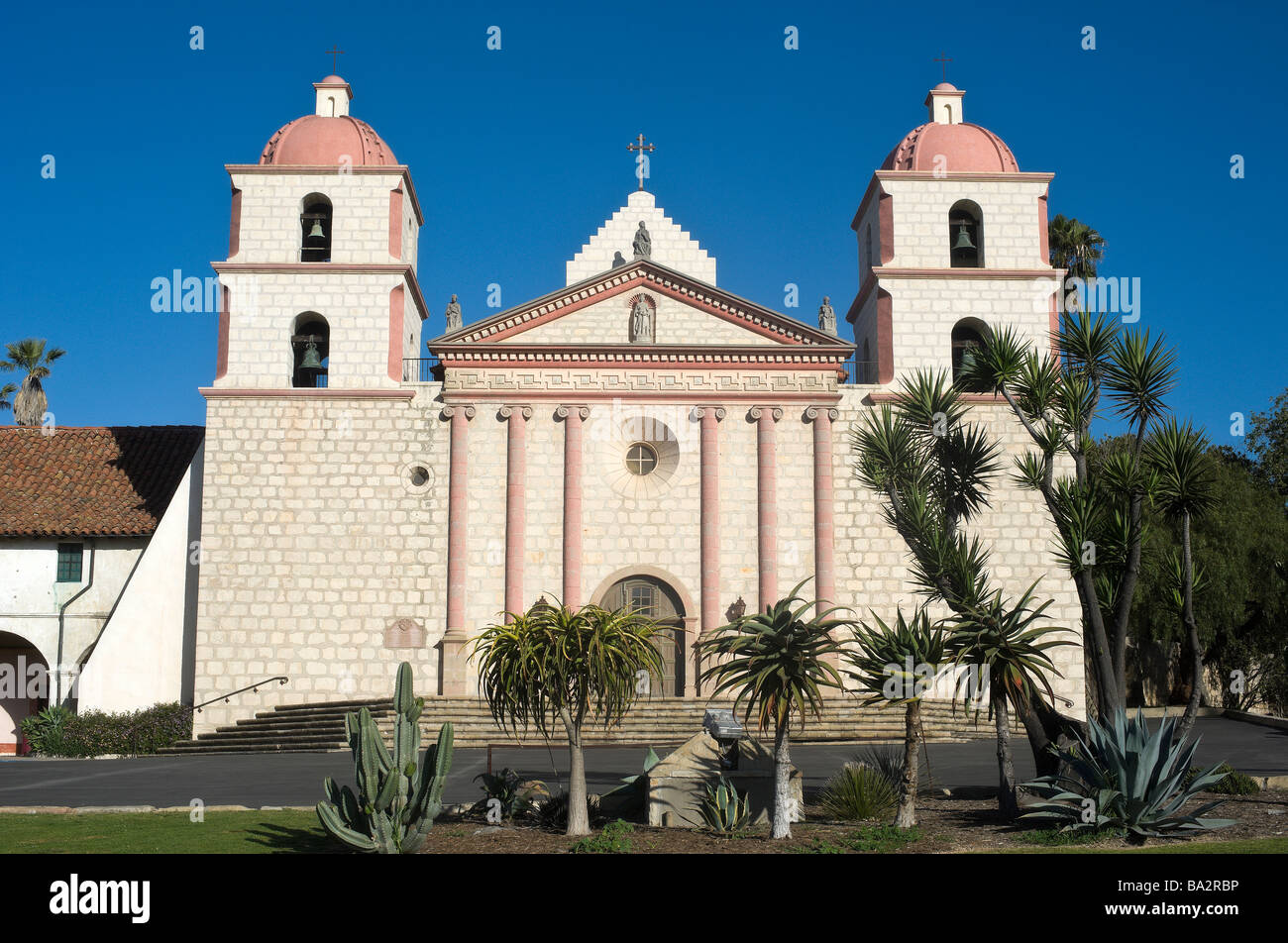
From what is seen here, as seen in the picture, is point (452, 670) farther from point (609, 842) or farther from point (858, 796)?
point (609, 842)

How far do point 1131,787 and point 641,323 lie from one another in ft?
63.3

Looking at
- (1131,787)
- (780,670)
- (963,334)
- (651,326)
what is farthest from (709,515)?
(1131,787)

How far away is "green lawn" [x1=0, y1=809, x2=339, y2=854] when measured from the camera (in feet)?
40.7

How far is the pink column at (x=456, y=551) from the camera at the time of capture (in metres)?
28.0

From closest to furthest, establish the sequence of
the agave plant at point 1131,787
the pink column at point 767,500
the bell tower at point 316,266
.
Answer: the agave plant at point 1131,787 < the pink column at point 767,500 < the bell tower at point 316,266

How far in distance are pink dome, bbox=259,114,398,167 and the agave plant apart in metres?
23.1

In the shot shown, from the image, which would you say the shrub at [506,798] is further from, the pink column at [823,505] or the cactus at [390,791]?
the pink column at [823,505]

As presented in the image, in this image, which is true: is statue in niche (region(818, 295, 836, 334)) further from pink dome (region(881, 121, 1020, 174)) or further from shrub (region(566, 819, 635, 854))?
shrub (region(566, 819, 635, 854))

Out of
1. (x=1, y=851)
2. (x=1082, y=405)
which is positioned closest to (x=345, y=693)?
(x=1, y=851)

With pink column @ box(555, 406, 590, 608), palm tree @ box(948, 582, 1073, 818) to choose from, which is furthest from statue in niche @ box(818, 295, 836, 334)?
palm tree @ box(948, 582, 1073, 818)

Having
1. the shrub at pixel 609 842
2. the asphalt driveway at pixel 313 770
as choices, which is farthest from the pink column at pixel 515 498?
the shrub at pixel 609 842

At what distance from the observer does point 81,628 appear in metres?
29.6

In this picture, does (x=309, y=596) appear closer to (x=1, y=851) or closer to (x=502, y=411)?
(x=502, y=411)

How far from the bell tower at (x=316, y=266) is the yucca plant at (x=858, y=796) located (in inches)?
698
